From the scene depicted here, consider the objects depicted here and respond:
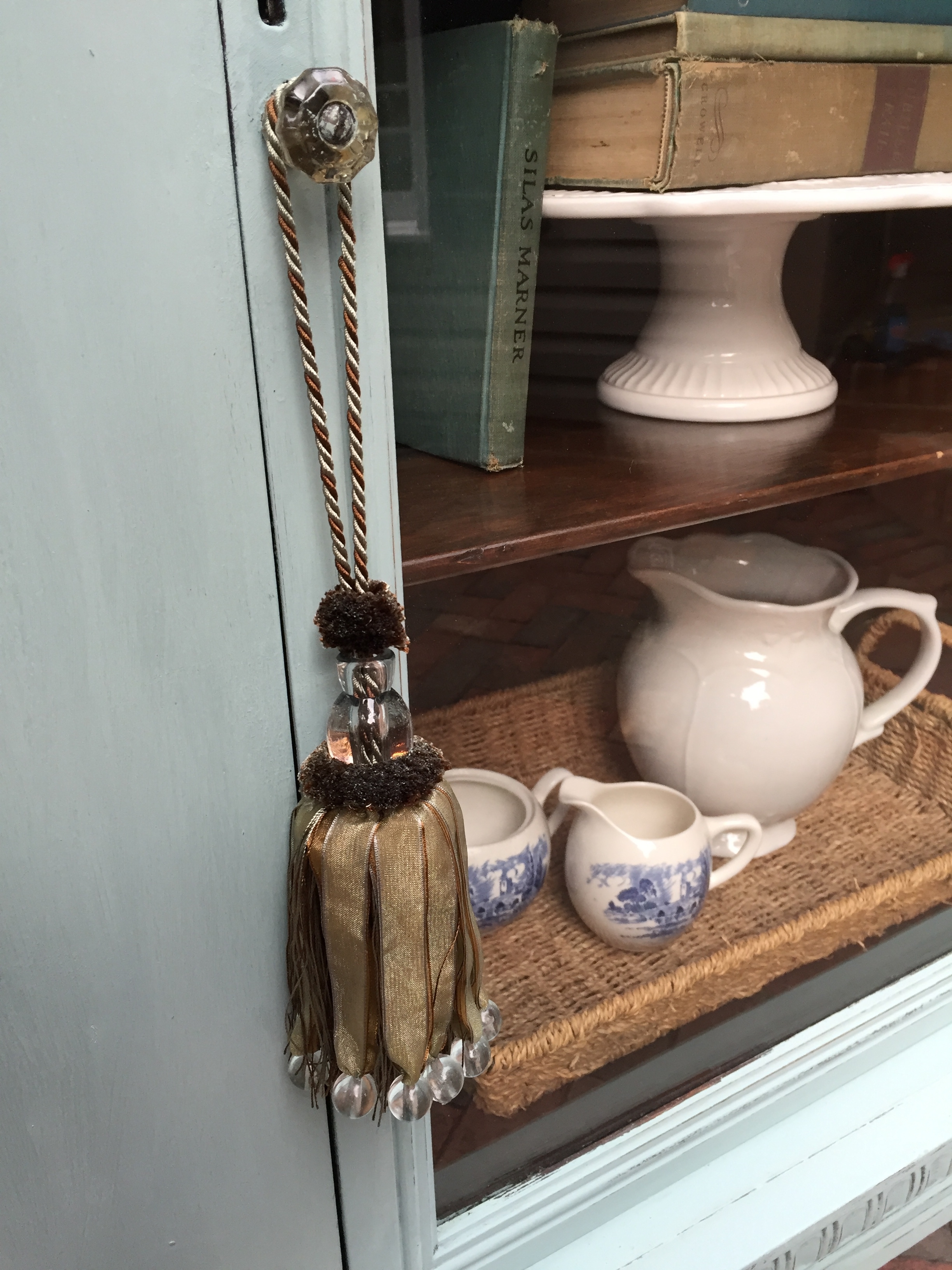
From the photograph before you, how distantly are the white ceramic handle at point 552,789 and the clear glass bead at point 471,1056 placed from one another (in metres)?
0.17

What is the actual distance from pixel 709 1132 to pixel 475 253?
0.40 metres

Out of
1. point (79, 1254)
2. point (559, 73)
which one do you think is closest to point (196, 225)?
point (559, 73)

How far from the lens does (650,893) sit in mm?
466

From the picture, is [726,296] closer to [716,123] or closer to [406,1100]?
[716,123]

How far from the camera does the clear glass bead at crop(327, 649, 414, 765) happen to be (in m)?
0.27

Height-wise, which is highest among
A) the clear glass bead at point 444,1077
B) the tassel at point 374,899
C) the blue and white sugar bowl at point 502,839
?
the tassel at point 374,899

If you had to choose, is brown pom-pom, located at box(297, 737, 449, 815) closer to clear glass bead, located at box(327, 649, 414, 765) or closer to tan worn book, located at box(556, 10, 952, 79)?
clear glass bead, located at box(327, 649, 414, 765)

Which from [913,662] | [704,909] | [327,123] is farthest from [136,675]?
[913,662]

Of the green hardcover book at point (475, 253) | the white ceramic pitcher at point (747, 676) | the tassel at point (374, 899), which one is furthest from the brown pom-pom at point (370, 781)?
the white ceramic pitcher at point (747, 676)

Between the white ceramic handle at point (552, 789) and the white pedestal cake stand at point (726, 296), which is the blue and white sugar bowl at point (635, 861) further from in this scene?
the white pedestal cake stand at point (726, 296)

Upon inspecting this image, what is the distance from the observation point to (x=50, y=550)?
0.23m

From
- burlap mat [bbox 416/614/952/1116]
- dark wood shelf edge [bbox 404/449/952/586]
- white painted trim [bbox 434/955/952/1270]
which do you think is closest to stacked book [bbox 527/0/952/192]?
dark wood shelf edge [bbox 404/449/952/586]

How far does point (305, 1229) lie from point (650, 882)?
0.70 ft

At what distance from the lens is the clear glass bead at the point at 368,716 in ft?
0.87
